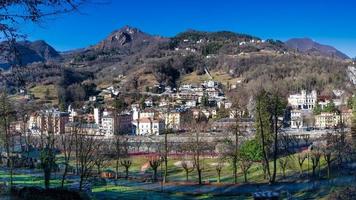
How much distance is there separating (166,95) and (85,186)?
105673mm

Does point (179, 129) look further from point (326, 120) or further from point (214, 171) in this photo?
point (214, 171)

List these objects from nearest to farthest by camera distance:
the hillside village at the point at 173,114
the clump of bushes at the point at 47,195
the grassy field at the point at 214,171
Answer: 1. the clump of bushes at the point at 47,195
2. the grassy field at the point at 214,171
3. the hillside village at the point at 173,114

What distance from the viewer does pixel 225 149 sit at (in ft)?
152

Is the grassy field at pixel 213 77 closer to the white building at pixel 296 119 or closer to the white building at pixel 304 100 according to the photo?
the white building at pixel 304 100

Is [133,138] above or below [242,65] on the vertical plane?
below

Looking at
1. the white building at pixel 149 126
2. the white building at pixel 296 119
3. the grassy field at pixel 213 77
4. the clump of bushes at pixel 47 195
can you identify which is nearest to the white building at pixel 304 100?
the white building at pixel 296 119

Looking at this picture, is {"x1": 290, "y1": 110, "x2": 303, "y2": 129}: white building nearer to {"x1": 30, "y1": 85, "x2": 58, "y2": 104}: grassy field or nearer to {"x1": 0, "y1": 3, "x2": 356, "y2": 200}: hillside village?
{"x1": 0, "y1": 3, "x2": 356, "y2": 200}: hillside village

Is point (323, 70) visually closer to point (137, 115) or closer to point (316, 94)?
point (316, 94)

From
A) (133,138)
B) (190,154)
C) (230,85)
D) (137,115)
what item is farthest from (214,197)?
(230,85)

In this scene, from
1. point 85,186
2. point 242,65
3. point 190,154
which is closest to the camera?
point 85,186

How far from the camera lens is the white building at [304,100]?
11481cm

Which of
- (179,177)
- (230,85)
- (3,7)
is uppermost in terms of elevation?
(230,85)

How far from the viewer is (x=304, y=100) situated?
4604 inches

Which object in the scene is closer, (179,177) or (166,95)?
(179,177)
